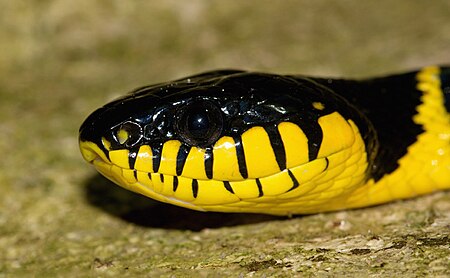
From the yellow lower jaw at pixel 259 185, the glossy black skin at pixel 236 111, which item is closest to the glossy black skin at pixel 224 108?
the glossy black skin at pixel 236 111

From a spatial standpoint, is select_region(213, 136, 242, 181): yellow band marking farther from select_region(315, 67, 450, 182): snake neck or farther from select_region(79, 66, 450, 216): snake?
select_region(315, 67, 450, 182): snake neck

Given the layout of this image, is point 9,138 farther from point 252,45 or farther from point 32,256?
point 252,45

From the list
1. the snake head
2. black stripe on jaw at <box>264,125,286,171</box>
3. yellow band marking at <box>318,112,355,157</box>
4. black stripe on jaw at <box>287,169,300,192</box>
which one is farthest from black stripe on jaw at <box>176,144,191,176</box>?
yellow band marking at <box>318,112,355,157</box>

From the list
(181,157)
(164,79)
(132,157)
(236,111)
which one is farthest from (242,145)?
(164,79)

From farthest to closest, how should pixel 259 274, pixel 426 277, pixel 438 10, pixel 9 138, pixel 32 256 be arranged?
pixel 438 10 → pixel 9 138 → pixel 32 256 → pixel 259 274 → pixel 426 277

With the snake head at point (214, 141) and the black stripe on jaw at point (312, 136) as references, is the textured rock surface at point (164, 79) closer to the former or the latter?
the snake head at point (214, 141)

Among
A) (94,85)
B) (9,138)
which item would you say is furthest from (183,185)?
(94,85)

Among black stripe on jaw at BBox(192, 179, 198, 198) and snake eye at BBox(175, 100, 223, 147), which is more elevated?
snake eye at BBox(175, 100, 223, 147)
